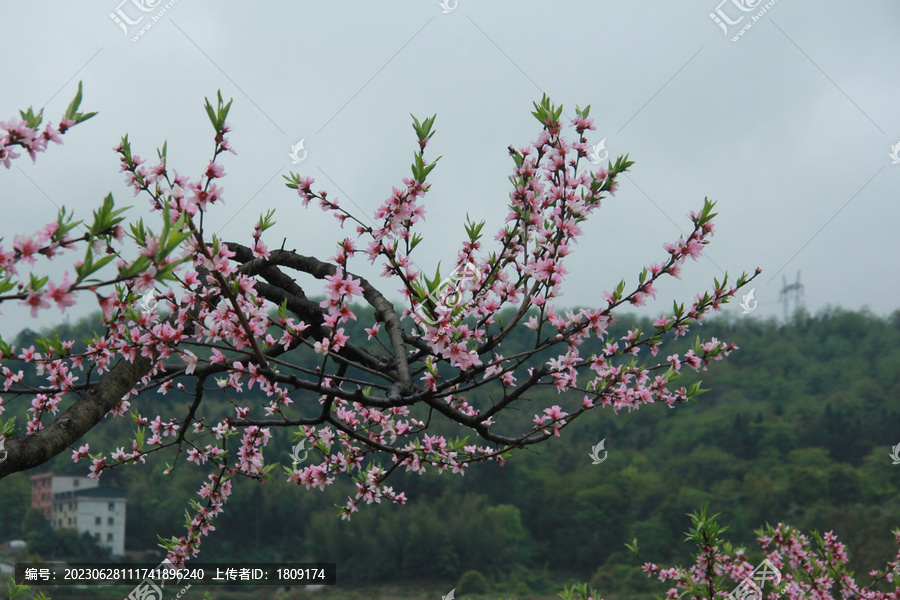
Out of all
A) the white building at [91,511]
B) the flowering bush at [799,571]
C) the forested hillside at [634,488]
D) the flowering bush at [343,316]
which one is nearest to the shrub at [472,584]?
the forested hillside at [634,488]

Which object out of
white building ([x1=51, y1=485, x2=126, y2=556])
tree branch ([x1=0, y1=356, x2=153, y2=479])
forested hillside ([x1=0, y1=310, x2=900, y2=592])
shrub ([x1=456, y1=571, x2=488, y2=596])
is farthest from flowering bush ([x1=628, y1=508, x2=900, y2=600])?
white building ([x1=51, y1=485, x2=126, y2=556])

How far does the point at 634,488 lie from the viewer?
47.7 metres

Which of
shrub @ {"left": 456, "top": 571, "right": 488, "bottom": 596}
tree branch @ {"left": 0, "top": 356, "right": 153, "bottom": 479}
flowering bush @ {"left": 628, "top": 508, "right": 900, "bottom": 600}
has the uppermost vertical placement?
tree branch @ {"left": 0, "top": 356, "right": 153, "bottom": 479}

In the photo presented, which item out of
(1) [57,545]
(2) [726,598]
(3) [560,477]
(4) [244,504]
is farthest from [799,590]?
(1) [57,545]

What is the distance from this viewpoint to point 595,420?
4453cm

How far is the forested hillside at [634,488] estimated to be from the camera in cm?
4178

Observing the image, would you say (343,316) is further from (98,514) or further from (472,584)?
(98,514)

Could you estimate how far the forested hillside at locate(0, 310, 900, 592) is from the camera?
41.8m

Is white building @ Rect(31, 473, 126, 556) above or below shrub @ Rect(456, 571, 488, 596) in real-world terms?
above

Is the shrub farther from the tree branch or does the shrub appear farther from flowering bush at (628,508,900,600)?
the tree branch

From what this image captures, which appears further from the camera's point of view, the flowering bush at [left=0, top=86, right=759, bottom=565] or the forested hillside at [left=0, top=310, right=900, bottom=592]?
the forested hillside at [left=0, top=310, right=900, bottom=592]

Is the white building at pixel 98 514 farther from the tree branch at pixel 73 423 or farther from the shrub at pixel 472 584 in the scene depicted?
the tree branch at pixel 73 423

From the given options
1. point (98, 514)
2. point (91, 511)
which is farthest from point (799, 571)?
point (91, 511)

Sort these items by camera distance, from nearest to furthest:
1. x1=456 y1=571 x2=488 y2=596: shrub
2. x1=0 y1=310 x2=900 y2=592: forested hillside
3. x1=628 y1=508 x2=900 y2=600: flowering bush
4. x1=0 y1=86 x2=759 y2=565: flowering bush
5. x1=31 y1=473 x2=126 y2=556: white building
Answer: x1=0 y1=86 x2=759 y2=565: flowering bush
x1=628 y1=508 x2=900 y2=600: flowering bush
x1=0 y1=310 x2=900 y2=592: forested hillside
x1=31 y1=473 x2=126 y2=556: white building
x1=456 y1=571 x2=488 y2=596: shrub
